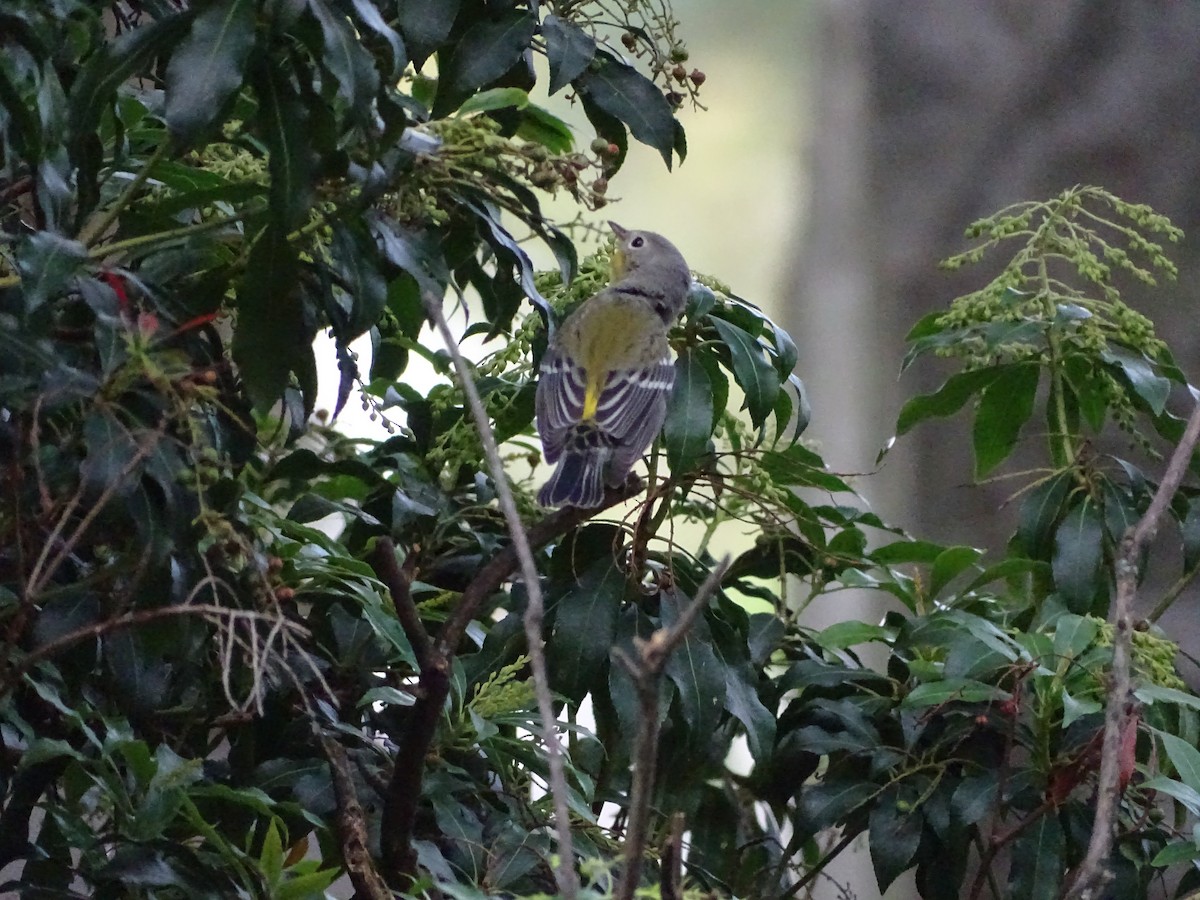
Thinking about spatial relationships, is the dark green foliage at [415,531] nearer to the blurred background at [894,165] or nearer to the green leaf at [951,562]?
the green leaf at [951,562]

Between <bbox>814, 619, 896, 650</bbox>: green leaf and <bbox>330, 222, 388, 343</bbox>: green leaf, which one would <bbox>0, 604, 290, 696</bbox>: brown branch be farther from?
<bbox>814, 619, 896, 650</bbox>: green leaf

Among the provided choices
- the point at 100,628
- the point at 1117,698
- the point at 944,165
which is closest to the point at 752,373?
the point at 1117,698

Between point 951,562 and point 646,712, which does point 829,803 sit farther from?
point 646,712

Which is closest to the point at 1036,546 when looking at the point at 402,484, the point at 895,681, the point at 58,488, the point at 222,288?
the point at 895,681

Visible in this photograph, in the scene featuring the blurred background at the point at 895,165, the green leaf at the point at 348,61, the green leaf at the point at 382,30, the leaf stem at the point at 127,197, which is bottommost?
the leaf stem at the point at 127,197

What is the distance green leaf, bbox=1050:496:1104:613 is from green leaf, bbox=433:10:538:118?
3.83ft

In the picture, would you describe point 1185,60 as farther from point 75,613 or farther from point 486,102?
point 75,613

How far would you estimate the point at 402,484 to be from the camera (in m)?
1.98

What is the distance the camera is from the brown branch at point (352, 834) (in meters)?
1.27

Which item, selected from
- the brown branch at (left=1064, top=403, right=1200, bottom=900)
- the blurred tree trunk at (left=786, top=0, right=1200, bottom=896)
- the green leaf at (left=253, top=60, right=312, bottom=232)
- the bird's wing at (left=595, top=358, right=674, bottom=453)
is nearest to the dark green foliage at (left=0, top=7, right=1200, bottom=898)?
the green leaf at (left=253, top=60, right=312, bottom=232)

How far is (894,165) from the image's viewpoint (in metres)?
3.68

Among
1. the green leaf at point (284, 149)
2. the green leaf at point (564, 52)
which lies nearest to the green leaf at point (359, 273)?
the green leaf at point (284, 149)

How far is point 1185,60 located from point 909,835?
2.45 m

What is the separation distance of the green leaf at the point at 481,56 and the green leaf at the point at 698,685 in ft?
2.68
